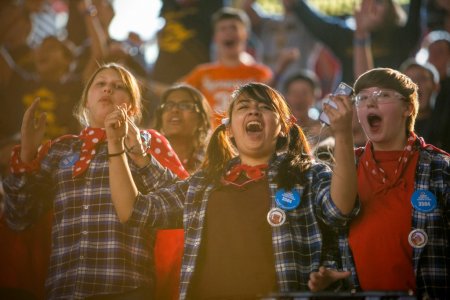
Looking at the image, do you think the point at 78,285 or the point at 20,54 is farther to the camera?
the point at 20,54

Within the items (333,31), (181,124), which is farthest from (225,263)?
(333,31)

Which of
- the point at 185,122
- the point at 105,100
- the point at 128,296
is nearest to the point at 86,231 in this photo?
the point at 128,296

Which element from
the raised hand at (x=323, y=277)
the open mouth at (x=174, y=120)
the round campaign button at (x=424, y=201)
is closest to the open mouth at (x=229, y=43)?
the open mouth at (x=174, y=120)

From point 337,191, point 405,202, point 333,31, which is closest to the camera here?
point 337,191

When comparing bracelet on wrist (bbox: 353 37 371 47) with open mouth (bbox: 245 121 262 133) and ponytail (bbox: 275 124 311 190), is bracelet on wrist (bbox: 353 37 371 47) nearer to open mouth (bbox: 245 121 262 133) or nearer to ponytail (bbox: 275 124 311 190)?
ponytail (bbox: 275 124 311 190)

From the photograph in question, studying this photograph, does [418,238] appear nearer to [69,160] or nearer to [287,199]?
[287,199]

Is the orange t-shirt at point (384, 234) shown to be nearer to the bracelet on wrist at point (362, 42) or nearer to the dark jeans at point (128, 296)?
the dark jeans at point (128, 296)

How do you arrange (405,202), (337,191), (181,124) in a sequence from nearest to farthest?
(337,191)
(405,202)
(181,124)

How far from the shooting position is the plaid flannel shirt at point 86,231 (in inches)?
143

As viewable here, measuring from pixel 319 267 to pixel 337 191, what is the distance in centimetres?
34

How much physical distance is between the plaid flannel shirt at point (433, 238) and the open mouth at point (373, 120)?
0.27 meters

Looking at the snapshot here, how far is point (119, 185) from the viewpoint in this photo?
3562 millimetres

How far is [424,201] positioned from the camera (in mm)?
3441

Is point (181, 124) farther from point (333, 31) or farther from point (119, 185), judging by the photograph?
point (333, 31)
